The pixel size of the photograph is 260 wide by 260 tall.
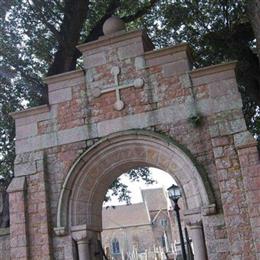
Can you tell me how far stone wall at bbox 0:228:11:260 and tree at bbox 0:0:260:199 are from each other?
352 centimetres

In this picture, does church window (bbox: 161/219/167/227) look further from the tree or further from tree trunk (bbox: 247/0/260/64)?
tree trunk (bbox: 247/0/260/64)

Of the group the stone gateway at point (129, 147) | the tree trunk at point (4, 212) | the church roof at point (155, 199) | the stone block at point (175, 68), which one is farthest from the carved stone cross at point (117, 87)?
the church roof at point (155, 199)

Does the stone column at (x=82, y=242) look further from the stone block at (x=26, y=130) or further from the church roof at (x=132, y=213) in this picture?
the church roof at (x=132, y=213)

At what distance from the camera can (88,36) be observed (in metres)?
10.8

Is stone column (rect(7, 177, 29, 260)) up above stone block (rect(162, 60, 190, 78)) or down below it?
below

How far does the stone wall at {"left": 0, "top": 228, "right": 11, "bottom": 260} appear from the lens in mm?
7367

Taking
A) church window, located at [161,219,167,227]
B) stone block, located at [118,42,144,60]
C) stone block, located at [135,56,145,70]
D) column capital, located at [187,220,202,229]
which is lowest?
column capital, located at [187,220,202,229]

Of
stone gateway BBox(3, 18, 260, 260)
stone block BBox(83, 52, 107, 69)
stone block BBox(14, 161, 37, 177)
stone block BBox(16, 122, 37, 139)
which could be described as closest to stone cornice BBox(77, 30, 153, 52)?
stone gateway BBox(3, 18, 260, 260)

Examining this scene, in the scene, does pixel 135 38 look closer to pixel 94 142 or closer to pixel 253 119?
pixel 94 142

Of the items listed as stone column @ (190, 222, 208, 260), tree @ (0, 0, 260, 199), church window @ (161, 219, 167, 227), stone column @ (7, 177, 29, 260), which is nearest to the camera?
stone column @ (190, 222, 208, 260)

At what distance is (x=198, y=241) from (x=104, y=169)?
1.96 meters

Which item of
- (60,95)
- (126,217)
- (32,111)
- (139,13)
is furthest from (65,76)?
(126,217)

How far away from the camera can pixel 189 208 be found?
21.5 ft

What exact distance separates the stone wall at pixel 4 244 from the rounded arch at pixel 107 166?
3.79ft
